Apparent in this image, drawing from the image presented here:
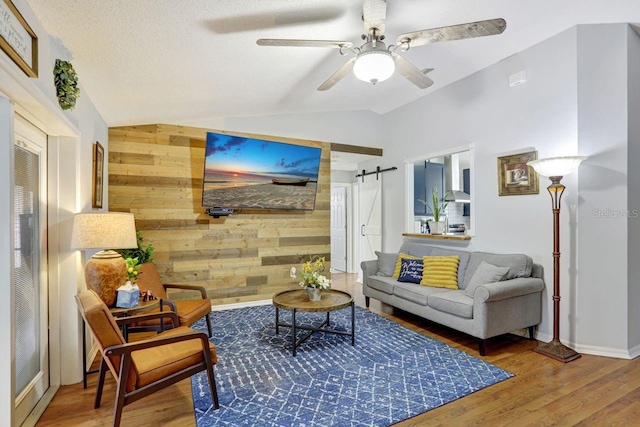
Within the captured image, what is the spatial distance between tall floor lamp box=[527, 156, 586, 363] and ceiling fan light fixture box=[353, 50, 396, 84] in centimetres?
185

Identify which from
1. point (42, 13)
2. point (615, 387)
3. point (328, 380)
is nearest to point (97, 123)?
point (42, 13)

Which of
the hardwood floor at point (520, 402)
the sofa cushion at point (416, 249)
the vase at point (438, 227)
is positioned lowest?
the hardwood floor at point (520, 402)

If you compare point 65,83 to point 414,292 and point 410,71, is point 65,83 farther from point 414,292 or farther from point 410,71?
point 414,292

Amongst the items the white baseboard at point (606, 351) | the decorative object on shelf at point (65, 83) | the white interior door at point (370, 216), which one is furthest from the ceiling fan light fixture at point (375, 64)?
the white interior door at point (370, 216)

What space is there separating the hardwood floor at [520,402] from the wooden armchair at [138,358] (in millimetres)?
222

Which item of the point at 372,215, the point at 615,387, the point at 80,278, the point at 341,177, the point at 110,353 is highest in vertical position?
the point at 341,177

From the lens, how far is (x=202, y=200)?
443cm

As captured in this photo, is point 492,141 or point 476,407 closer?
point 476,407

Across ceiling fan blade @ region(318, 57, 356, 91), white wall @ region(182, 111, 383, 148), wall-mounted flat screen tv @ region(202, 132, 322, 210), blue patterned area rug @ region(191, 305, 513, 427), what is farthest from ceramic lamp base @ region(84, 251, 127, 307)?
white wall @ region(182, 111, 383, 148)

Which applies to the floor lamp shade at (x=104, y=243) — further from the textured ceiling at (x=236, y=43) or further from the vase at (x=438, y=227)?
the vase at (x=438, y=227)

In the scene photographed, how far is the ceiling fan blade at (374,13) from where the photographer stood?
2.10 meters

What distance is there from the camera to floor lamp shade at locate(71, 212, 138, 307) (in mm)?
2426

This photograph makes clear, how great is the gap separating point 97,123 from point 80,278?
162 cm

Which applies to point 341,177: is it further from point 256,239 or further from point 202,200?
point 202,200
